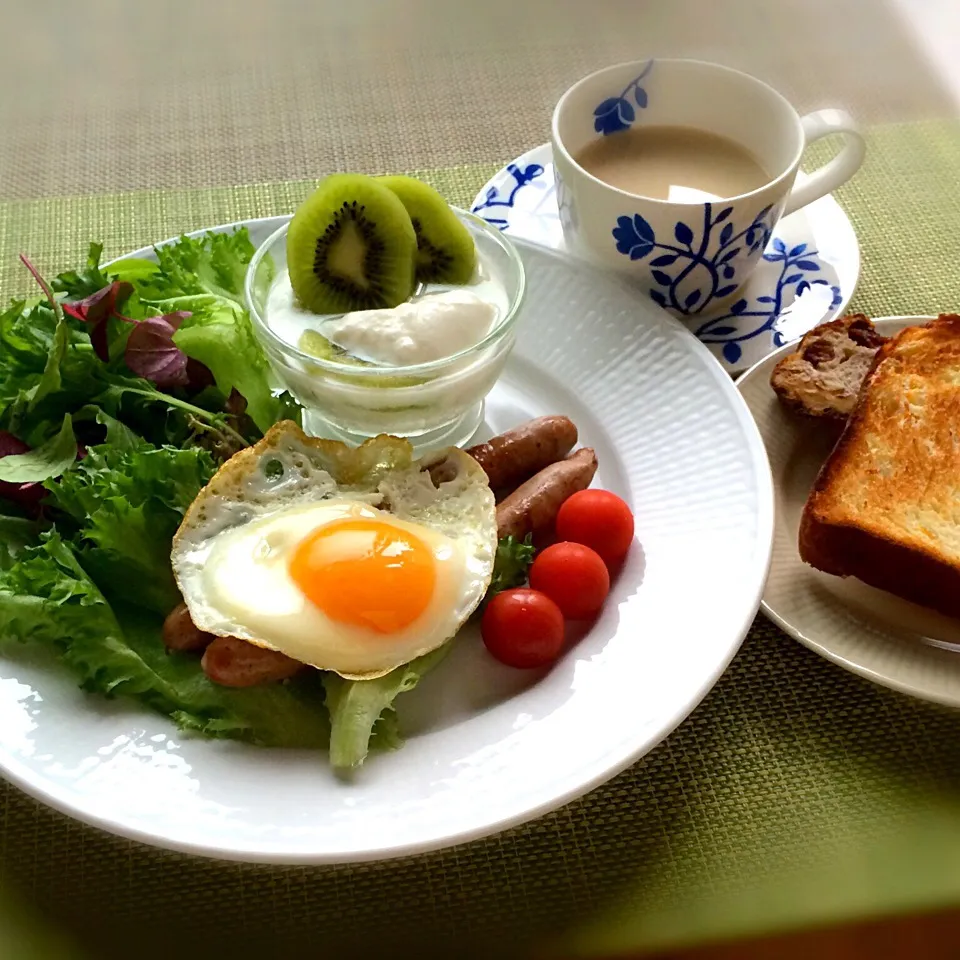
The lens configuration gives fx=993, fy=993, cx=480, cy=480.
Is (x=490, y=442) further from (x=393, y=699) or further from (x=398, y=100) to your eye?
(x=398, y=100)

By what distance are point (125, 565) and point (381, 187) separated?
106 cm

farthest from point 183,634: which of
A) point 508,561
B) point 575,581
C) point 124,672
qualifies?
point 575,581

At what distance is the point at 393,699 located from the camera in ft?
6.14

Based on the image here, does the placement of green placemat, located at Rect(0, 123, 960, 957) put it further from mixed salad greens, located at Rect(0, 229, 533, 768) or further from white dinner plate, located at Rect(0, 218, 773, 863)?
mixed salad greens, located at Rect(0, 229, 533, 768)

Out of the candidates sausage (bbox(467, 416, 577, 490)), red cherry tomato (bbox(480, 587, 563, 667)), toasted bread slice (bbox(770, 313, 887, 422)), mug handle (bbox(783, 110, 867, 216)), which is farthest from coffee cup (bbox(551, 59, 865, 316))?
red cherry tomato (bbox(480, 587, 563, 667))

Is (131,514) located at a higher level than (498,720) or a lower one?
higher

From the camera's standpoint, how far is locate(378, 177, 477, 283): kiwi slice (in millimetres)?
2434

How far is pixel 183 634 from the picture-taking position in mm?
1934

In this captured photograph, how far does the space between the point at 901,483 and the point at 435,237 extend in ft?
4.06

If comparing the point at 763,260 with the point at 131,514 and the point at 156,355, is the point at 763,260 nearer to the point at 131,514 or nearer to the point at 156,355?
the point at 156,355

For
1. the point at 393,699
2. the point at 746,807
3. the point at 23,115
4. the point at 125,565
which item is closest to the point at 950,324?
the point at 746,807

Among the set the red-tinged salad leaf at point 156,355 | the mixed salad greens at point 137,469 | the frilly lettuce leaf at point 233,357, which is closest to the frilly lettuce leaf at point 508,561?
the mixed salad greens at point 137,469

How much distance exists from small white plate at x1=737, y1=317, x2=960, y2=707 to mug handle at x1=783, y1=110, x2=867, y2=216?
72 centimetres

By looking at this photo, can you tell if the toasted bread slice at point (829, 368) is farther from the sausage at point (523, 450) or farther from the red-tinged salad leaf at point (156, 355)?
the red-tinged salad leaf at point (156, 355)
